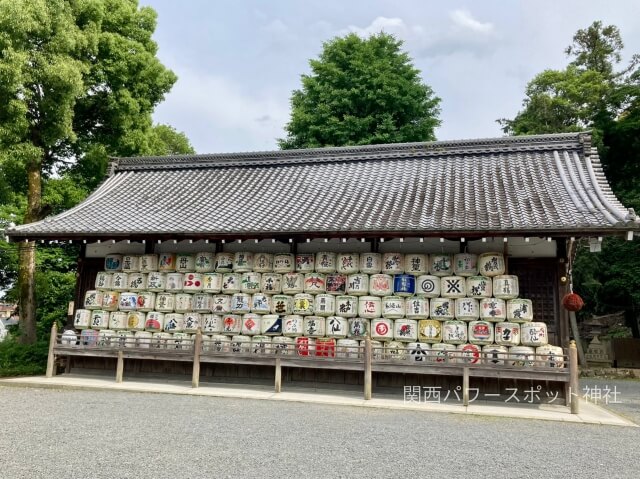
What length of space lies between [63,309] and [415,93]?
21148 millimetres

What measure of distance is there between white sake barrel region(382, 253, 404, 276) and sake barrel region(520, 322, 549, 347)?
9.89 ft

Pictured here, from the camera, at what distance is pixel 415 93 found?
28219 mm

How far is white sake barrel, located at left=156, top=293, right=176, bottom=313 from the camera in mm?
12961

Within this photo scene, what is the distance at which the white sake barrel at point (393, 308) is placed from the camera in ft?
37.7

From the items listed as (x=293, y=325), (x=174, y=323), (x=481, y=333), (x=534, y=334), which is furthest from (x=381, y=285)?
(x=174, y=323)

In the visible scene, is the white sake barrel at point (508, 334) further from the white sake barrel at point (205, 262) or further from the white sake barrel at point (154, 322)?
the white sake barrel at point (154, 322)

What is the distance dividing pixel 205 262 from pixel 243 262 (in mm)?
1110

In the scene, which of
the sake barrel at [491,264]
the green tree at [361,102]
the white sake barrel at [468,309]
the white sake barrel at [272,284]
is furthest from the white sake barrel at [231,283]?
the green tree at [361,102]

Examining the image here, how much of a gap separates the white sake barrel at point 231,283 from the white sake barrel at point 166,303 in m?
1.42

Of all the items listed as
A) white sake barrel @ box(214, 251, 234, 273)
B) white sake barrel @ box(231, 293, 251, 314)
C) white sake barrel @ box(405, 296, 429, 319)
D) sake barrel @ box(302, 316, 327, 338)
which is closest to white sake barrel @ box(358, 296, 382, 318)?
white sake barrel @ box(405, 296, 429, 319)

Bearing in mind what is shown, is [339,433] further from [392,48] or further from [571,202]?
[392,48]


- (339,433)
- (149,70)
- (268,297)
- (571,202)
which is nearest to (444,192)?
(571,202)

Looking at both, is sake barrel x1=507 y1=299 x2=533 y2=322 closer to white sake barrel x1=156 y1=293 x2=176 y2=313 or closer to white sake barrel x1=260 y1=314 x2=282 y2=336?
white sake barrel x1=260 y1=314 x2=282 y2=336

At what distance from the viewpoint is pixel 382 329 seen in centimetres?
1148
